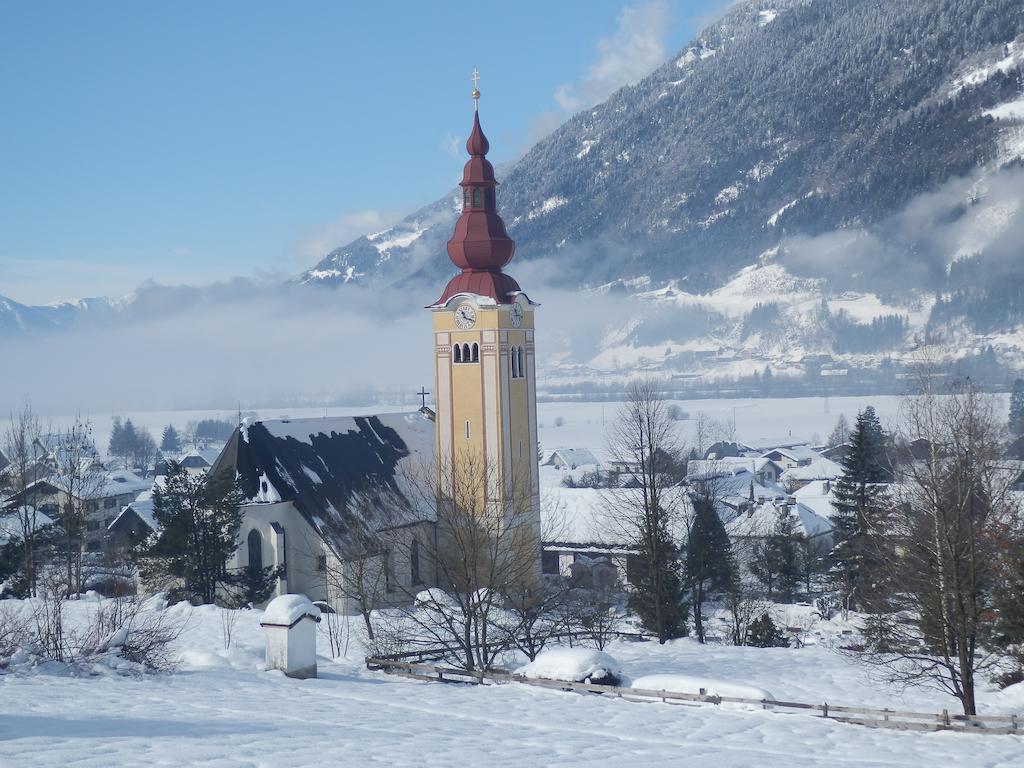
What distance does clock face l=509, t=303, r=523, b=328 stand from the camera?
4150 cm

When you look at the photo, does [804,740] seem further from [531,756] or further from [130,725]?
[130,725]

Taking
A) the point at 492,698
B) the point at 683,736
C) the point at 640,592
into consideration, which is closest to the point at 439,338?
the point at 640,592

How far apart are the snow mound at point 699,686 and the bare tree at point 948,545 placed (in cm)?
364

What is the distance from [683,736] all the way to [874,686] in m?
9.02

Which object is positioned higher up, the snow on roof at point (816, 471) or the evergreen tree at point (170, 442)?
the evergreen tree at point (170, 442)

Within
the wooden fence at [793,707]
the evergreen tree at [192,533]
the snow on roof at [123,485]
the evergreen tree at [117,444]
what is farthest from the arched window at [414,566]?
the evergreen tree at [117,444]

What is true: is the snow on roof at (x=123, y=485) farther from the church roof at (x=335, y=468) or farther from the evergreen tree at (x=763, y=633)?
the evergreen tree at (x=763, y=633)

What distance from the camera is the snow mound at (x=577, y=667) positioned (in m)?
18.2

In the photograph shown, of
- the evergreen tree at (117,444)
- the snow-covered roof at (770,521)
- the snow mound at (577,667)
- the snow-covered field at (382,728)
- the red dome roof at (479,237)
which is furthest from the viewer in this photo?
the evergreen tree at (117,444)

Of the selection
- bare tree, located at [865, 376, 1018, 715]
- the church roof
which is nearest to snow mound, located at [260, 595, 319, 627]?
bare tree, located at [865, 376, 1018, 715]

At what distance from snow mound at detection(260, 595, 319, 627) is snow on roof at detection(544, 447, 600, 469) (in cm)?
9821

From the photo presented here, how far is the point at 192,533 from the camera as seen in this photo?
34.7m

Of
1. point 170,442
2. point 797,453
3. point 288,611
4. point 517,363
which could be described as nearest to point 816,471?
point 797,453

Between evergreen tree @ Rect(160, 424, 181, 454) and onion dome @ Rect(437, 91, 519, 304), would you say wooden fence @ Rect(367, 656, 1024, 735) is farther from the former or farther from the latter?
evergreen tree @ Rect(160, 424, 181, 454)
